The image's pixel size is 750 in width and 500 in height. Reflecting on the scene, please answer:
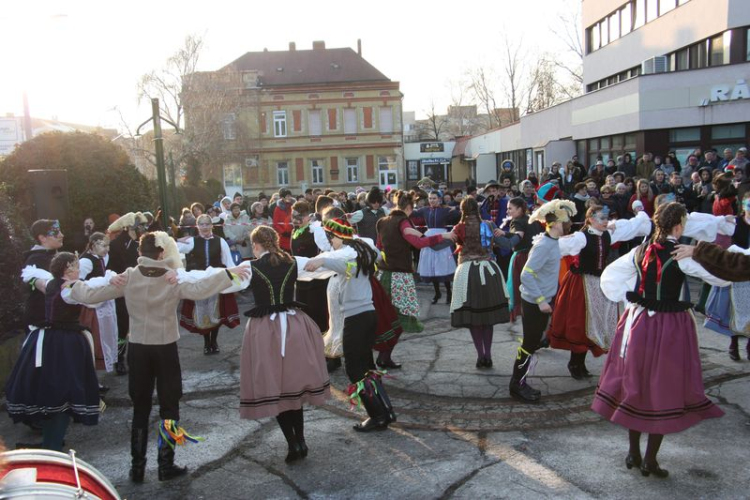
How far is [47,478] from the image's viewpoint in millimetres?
2555

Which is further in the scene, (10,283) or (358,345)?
(10,283)

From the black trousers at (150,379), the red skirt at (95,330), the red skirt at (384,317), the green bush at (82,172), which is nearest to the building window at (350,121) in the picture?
the green bush at (82,172)

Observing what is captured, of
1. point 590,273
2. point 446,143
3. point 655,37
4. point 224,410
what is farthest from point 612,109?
point 446,143

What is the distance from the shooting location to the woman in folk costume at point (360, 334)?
5.56 meters

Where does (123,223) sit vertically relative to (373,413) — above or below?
above

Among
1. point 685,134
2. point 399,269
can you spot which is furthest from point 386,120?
Answer: point 399,269

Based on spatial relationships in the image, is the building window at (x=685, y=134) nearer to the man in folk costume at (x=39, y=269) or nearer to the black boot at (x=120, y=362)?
the black boot at (x=120, y=362)

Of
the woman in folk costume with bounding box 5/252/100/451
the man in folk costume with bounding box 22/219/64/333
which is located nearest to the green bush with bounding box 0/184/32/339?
the man in folk costume with bounding box 22/219/64/333

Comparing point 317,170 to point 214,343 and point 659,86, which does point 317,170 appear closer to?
point 659,86

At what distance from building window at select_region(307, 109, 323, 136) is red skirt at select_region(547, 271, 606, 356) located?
4658 centimetres

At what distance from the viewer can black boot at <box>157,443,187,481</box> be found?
4.86 meters

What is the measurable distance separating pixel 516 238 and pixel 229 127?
3985cm

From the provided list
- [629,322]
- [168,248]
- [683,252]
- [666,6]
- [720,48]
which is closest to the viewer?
[683,252]

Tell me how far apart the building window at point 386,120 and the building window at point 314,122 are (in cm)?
484
